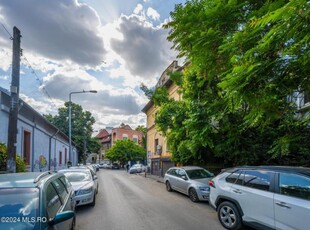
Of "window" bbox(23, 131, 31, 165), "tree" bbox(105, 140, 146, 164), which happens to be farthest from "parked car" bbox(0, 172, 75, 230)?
"tree" bbox(105, 140, 146, 164)

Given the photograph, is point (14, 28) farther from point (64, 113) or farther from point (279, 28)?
point (64, 113)

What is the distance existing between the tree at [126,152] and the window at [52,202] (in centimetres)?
5799

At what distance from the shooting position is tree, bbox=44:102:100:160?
159 feet

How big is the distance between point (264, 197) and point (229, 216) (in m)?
1.40

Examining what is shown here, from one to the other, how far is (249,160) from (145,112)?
2899 centimetres

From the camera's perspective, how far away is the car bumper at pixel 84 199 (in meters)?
9.33

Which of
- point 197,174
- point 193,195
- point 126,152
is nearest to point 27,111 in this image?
point 197,174

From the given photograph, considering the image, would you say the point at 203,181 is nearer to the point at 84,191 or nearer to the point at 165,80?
the point at 84,191

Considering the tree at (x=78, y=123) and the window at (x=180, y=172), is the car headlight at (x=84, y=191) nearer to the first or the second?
the window at (x=180, y=172)

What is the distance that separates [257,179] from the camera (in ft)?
20.9

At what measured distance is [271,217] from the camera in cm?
564

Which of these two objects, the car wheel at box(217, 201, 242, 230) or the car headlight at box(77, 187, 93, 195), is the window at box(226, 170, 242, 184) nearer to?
the car wheel at box(217, 201, 242, 230)

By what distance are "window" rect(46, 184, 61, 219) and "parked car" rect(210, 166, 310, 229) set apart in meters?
4.17

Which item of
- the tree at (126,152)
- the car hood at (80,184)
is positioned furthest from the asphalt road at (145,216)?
the tree at (126,152)
